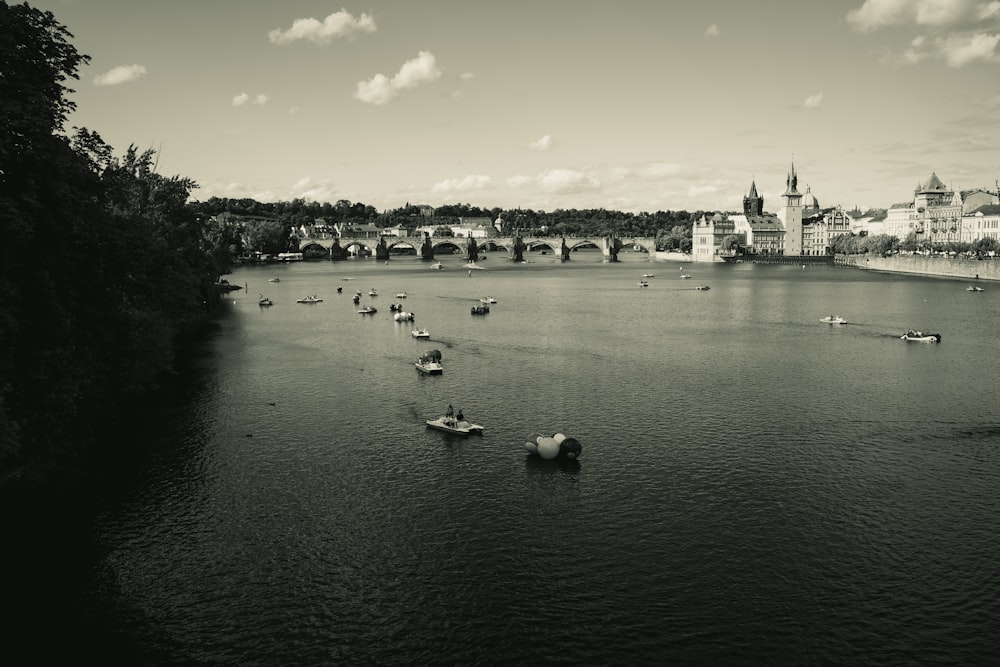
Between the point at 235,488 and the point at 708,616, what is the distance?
A: 1746cm

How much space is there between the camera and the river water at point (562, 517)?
20.1 metres

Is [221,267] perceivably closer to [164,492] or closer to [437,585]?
[164,492]

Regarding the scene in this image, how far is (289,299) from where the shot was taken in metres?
104

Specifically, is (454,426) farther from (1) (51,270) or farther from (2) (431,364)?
(1) (51,270)

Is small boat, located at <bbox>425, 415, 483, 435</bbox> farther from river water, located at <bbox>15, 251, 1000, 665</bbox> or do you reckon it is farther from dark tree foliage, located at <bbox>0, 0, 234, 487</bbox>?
dark tree foliage, located at <bbox>0, 0, 234, 487</bbox>

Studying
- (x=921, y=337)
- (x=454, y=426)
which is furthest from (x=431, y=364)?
(x=921, y=337)

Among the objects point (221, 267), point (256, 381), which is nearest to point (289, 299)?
point (221, 267)

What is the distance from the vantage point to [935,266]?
14875cm

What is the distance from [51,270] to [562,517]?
18.9 m

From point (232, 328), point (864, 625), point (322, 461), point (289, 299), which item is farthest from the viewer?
point (289, 299)

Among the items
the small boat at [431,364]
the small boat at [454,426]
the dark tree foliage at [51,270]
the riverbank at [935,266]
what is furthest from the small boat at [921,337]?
the riverbank at [935,266]

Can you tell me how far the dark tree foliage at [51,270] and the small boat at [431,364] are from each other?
63.1ft

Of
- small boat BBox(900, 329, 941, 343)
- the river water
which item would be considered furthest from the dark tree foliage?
small boat BBox(900, 329, 941, 343)

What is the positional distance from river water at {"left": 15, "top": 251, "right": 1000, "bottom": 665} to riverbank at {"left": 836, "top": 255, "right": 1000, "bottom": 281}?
92.2 metres
